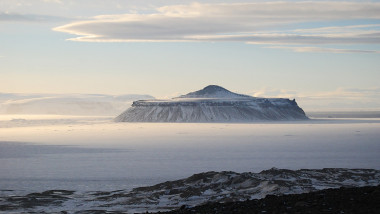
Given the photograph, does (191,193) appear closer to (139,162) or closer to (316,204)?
(316,204)

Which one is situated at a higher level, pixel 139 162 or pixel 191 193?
pixel 139 162

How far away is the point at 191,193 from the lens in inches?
1463

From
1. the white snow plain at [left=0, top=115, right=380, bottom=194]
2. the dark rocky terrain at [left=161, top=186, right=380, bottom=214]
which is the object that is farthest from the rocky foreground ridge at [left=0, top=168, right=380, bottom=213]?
the dark rocky terrain at [left=161, top=186, right=380, bottom=214]

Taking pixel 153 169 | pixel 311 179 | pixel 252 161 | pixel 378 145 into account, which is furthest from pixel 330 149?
pixel 311 179

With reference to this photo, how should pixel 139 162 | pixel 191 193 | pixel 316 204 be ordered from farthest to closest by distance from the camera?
pixel 139 162
pixel 191 193
pixel 316 204

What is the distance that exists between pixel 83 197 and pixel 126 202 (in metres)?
3.62

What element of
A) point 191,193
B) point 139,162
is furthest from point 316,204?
point 139,162

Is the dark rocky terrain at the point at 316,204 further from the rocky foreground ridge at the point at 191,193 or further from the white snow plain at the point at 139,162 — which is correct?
the white snow plain at the point at 139,162

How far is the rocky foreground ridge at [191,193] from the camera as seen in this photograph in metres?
34.1

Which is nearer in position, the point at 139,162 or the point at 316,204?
the point at 316,204

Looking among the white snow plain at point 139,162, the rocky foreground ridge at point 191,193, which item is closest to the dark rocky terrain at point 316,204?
the rocky foreground ridge at point 191,193

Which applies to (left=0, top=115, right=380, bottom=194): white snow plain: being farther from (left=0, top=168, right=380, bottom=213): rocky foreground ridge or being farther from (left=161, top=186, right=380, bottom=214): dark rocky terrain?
(left=161, top=186, right=380, bottom=214): dark rocky terrain

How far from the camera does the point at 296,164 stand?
186 feet

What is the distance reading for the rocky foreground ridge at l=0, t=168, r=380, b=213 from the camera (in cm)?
3406
